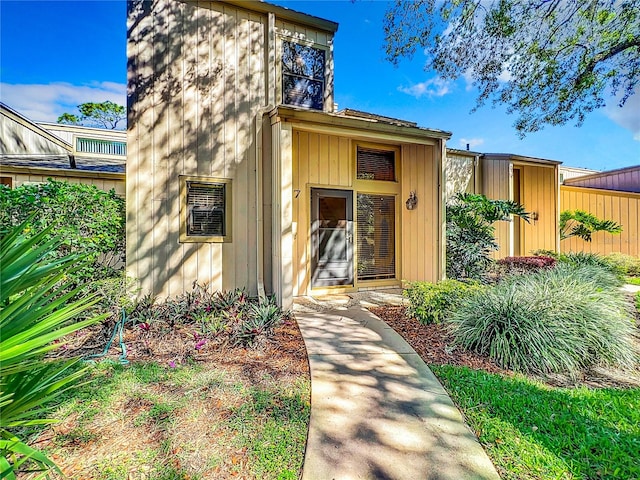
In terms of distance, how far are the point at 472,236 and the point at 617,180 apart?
1036cm

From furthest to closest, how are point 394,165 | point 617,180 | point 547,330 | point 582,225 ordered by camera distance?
point 617,180 → point 582,225 → point 394,165 → point 547,330

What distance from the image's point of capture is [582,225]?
34.1ft

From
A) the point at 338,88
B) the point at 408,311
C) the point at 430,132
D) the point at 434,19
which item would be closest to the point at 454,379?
the point at 408,311

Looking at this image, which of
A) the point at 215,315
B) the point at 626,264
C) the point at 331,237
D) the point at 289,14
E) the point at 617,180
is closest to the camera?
the point at 215,315

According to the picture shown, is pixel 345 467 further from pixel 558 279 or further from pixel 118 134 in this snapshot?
pixel 118 134

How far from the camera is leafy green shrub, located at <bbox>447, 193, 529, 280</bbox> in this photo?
6.92 meters

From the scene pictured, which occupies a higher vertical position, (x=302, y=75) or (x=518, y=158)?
(x=302, y=75)

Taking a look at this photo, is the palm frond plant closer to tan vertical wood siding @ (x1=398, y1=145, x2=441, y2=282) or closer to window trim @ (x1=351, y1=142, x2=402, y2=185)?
window trim @ (x1=351, y1=142, x2=402, y2=185)

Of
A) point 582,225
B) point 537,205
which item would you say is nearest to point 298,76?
point 537,205

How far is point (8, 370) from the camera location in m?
1.29

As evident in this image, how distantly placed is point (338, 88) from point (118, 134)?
11.3 meters

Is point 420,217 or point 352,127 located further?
point 420,217

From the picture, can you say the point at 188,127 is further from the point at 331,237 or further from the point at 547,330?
the point at 547,330

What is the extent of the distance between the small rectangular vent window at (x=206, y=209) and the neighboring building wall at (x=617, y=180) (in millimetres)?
14793
